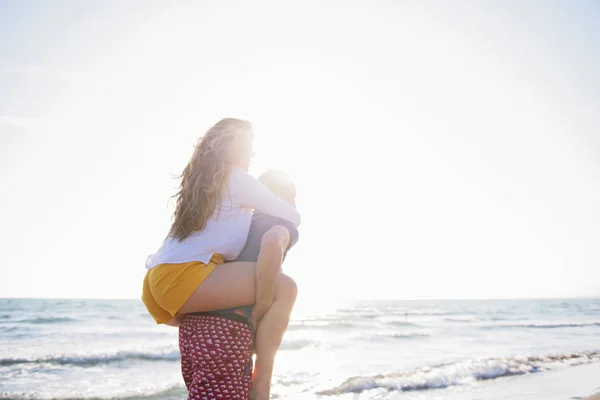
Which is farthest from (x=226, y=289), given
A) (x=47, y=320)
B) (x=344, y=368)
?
(x=47, y=320)

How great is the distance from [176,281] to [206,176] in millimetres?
496

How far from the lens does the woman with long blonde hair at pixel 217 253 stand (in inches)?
86.6

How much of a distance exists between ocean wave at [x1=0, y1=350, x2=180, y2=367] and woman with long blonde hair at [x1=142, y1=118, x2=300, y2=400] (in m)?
9.26

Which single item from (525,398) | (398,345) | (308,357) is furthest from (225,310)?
(398,345)

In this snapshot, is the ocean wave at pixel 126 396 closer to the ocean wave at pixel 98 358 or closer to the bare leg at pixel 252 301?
the ocean wave at pixel 98 358

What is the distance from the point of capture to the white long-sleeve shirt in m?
2.26

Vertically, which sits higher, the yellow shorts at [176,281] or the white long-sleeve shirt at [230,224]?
the white long-sleeve shirt at [230,224]

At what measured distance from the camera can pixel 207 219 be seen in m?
2.29

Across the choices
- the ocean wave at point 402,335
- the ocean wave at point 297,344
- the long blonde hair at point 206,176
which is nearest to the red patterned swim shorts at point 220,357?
the long blonde hair at point 206,176

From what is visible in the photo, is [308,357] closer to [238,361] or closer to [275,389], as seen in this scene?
[275,389]

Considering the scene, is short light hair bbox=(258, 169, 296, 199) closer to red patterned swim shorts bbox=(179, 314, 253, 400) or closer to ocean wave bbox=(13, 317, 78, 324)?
red patterned swim shorts bbox=(179, 314, 253, 400)

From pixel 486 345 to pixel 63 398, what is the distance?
11.0m

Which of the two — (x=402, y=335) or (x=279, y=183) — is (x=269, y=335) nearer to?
(x=279, y=183)

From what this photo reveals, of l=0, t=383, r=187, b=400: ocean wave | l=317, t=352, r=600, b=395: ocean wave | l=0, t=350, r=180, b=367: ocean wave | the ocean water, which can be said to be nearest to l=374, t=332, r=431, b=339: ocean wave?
the ocean water
